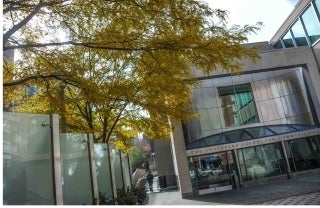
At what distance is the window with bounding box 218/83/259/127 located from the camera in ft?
56.6

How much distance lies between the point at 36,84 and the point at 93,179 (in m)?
2.19

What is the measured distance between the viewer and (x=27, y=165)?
12.8 ft

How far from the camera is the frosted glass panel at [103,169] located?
7.58 metres

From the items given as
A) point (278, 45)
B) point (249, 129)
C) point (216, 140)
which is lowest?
point (216, 140)

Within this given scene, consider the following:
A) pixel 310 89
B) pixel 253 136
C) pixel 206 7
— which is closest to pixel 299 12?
pixel 310 89

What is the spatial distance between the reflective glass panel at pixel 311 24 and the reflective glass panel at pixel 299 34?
1.65ft

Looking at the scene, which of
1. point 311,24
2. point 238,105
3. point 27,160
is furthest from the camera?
point 238,105

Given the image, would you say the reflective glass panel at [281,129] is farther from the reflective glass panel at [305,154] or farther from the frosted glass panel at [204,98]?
the frosted glass panel at [204,98]

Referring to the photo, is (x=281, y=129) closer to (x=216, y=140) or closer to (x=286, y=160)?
(x=286, y=160)

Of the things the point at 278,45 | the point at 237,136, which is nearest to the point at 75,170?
the point at 237,136

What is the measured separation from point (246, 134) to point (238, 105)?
1.81 meters

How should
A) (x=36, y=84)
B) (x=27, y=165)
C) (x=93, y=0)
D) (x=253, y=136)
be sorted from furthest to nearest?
(x=253, y=136), (x=36, y=84), (x=93, y=0), (x=27, y=165)

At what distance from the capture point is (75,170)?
5766mm

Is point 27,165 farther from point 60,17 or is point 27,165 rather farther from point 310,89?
point 310,89
